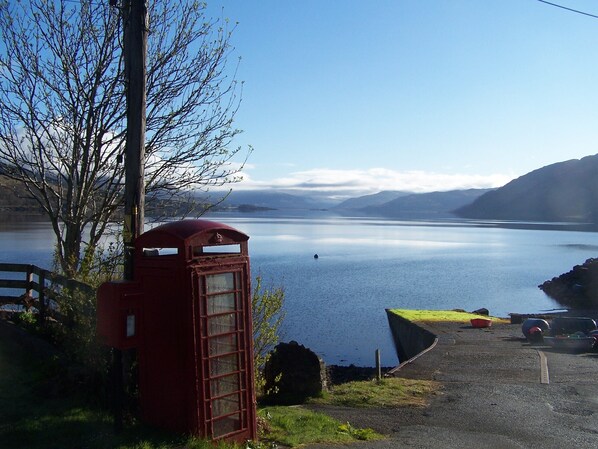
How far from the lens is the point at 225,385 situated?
622 centimetres

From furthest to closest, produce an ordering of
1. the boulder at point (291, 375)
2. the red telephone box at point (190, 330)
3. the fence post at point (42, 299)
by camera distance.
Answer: the fence post at point (42, 299), the boulder at point (291, 375), the red telephone box at point (190, 330)

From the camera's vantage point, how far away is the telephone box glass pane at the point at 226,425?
607 cm

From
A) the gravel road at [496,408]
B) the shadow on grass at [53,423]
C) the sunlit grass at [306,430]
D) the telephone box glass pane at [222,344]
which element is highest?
the telephone box glass pane at [222,344]

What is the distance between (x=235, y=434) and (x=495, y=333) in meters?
17.7

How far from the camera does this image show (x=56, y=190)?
11.8 meters

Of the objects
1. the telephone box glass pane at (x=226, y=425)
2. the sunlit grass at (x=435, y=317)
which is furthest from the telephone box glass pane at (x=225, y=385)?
the sunlit grass at (x=435, y=317)

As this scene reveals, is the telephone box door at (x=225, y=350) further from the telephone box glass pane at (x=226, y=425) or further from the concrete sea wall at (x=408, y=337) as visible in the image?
the concrete sea wall at (x=408, y=337)

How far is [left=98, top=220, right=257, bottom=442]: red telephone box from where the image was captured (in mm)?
5855

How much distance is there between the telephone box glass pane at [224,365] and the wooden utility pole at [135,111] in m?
1.37

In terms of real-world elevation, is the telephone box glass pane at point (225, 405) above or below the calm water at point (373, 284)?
above

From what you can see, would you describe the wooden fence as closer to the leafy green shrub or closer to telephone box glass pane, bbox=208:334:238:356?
telephone box glass pane, bbox=208:334:238:356

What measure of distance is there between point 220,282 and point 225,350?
0.68m

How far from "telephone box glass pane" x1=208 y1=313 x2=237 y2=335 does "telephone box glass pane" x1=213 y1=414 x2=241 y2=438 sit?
854 mm

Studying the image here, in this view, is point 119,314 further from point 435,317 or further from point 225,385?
point 435,317
